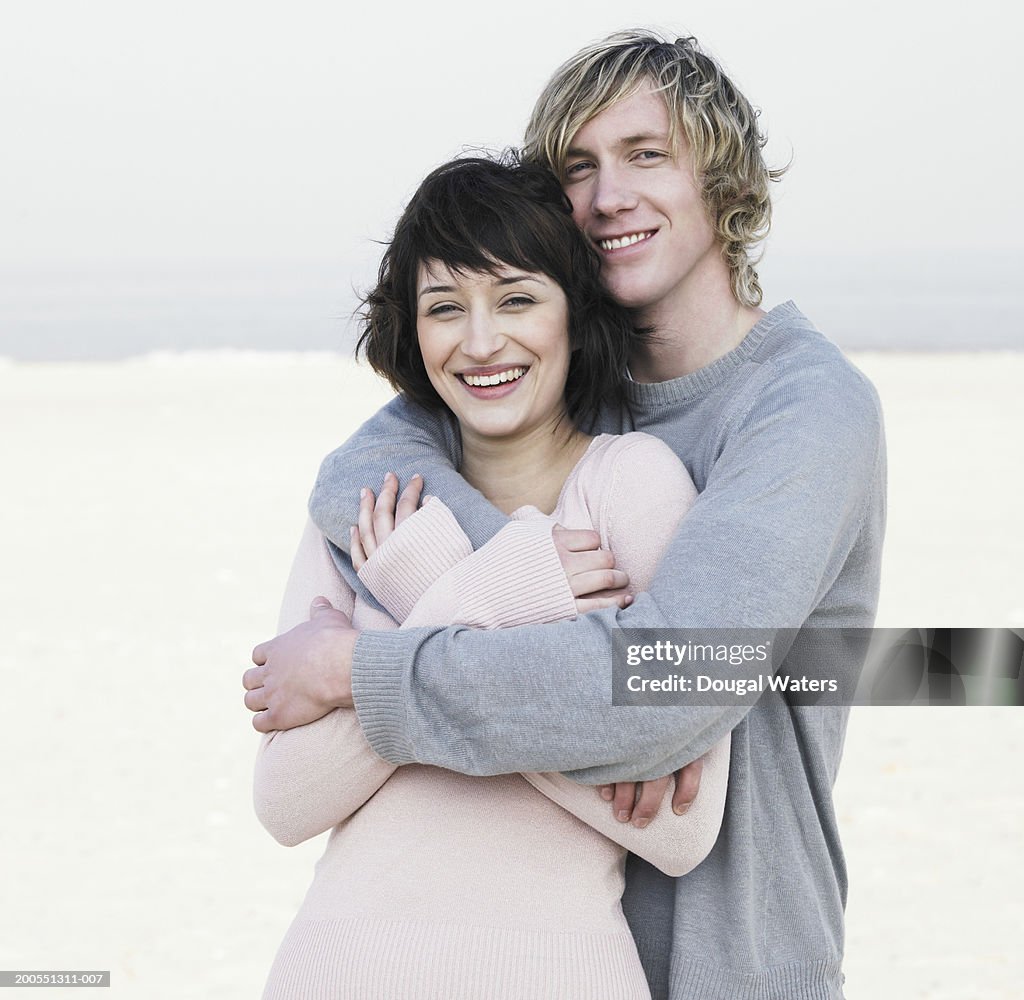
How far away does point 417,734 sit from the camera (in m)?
1.96

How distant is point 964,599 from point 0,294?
151ft

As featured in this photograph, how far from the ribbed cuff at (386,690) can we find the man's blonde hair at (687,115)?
112cm

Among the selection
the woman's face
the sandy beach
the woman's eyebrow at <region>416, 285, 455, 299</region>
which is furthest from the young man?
the sandy beach

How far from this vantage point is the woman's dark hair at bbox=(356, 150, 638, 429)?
2.39 meters

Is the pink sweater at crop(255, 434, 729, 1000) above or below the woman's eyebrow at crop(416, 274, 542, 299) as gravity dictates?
below

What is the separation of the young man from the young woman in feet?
0.26

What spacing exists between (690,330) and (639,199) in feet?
0.91

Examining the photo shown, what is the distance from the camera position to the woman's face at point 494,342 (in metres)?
2.39

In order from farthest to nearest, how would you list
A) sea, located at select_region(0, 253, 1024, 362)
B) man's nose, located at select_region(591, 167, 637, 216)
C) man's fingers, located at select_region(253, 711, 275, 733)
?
1. sea, located at select_region(0, 253, 1024, 362)
2. man's nose, located at select_region(591, 167, 637, 216)
3. man's fingers, located at select_region(253, 711, 275, 733)

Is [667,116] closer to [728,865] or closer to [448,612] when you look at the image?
[448,612]

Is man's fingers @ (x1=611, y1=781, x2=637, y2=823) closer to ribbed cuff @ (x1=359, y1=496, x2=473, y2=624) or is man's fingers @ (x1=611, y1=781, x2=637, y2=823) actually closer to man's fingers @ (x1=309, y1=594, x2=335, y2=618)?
ribbed cuff @ (x1=359, y1=496, x2=473, y2=624)

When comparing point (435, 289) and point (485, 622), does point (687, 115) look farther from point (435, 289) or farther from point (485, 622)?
point (485, 622)

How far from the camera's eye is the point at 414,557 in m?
2.20

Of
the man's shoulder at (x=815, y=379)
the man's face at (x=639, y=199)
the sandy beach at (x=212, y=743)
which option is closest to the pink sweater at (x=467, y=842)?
the man's shoulder at (x=815, y=379)
